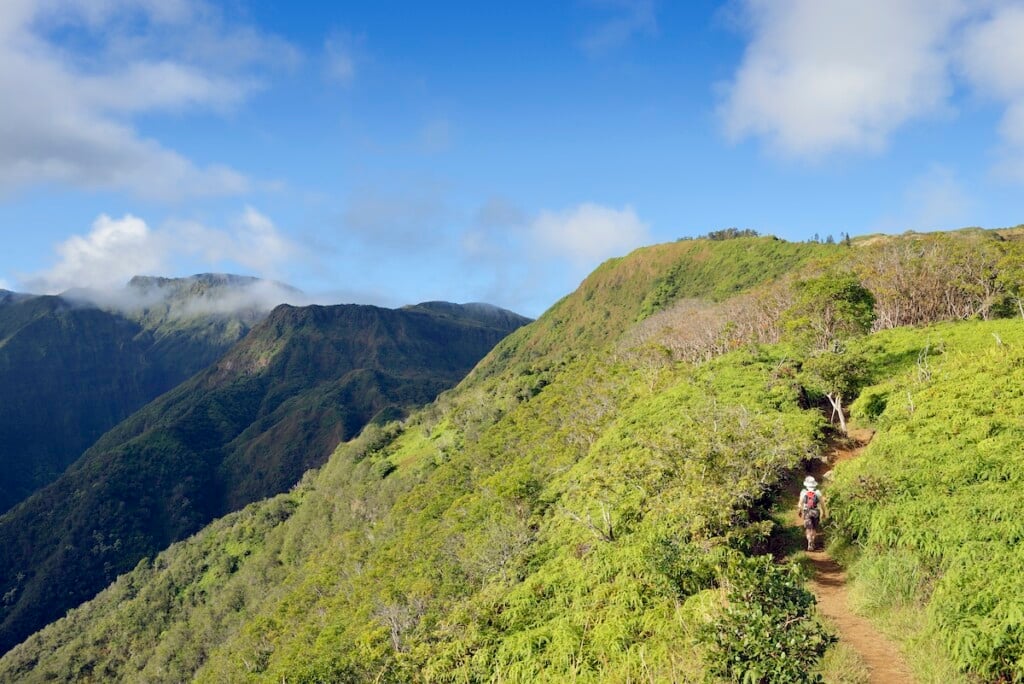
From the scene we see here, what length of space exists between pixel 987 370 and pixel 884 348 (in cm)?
1345

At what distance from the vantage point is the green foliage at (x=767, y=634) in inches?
368

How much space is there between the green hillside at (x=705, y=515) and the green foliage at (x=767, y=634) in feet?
0.14

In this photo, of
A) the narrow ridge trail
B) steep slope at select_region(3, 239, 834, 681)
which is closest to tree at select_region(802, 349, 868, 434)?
steep slope at select_region(3, 239, 834, 681)

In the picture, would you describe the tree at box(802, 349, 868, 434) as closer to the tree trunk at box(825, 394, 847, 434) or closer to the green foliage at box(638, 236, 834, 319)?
the tree trunk at box(825, 394, 847, 434)

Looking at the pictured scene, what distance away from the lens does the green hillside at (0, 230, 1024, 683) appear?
12.4 meters

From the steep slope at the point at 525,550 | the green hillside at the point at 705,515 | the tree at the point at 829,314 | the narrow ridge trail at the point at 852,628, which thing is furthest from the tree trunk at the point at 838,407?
the narrow ridge trail at the point at 852,628

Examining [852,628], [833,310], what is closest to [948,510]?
[852,628]

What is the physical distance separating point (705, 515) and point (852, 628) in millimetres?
4963

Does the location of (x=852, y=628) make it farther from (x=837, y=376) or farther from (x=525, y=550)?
(x=837, y=376)

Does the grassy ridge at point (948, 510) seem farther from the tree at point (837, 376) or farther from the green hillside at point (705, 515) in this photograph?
the tree at point (837, 376)

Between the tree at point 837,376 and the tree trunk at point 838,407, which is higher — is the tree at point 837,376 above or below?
above

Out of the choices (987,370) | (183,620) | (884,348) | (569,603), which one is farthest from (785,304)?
(183,620)

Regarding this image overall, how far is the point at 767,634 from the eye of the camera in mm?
9656

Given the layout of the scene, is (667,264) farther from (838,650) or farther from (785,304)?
(838,650)
